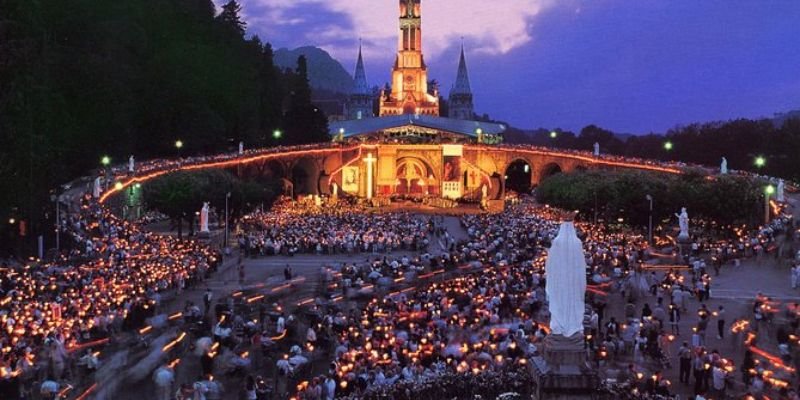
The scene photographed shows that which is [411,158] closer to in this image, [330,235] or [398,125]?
[398,125]

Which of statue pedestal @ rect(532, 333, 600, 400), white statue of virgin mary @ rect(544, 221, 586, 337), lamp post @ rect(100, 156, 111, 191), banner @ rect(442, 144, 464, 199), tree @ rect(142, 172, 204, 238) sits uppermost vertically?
banner @ rect(442, 144, 464, 199)

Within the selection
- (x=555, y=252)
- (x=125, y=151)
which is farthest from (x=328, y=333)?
(x=125, y=151)

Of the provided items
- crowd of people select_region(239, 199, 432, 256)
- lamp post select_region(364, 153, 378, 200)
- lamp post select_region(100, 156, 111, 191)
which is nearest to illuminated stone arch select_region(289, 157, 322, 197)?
lamp post select_region(364, 153, 378, 200)

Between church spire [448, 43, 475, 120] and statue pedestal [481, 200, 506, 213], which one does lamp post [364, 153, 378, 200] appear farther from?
church spire [448, 43, 475, 120]

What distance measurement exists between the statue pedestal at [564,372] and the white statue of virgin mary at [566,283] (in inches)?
6.4

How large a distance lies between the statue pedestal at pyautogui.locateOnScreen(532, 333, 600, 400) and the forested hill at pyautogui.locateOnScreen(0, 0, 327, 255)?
20565mm

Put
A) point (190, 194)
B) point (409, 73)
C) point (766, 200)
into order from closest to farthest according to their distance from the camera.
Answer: point (190, 194), point (766, 200), point (409, 73)

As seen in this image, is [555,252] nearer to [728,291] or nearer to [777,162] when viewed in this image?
[728,291]

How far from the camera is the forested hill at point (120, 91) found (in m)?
27.0

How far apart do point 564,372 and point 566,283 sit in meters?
1.25

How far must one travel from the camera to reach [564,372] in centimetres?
1083

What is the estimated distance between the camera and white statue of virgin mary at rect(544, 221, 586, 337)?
36.8ft

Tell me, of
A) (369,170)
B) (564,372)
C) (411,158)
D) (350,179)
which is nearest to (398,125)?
(411,158)

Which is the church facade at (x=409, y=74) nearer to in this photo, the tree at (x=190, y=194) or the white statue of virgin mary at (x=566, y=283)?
the tree at (x=190, y=194)
